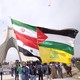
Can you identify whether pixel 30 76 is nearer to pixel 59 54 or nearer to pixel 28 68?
pixel 28 68

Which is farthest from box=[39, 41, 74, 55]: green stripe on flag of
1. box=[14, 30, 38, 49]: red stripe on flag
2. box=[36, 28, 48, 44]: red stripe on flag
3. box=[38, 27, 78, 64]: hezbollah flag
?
box=[14, 30, 38, 49]: red stripe on flag

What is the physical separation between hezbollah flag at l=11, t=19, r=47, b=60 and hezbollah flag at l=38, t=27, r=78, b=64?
0.34 metres

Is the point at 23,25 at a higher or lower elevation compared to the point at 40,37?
higher

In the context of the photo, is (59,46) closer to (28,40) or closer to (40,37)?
(40,37)

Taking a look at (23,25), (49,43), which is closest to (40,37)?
(49,43)

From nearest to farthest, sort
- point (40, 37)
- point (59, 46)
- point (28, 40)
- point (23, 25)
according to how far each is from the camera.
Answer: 1. point (40, 37)
2. point (59, 46)
3. point (28, 40)
4. point (23, 25)

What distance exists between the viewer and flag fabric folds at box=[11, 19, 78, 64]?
16.5 meters

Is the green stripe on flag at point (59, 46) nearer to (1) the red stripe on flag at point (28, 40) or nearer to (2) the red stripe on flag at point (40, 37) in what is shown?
(2) the red stripe on flag at point (40, 37)

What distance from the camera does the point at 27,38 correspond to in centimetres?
1762

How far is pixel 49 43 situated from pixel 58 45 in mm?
472

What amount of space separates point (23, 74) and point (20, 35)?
2958 mm

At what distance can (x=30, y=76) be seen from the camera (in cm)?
2002

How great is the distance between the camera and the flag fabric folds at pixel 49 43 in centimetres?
1655

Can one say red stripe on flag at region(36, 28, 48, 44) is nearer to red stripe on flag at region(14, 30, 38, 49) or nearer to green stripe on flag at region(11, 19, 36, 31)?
red stripe on flag at region(14, 30, 38, 49)
